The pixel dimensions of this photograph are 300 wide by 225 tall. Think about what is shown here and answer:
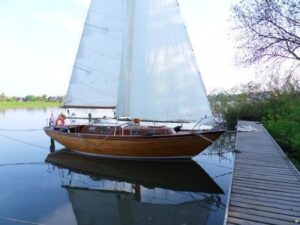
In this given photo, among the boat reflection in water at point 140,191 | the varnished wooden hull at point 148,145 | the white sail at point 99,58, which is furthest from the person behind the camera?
the white sail at point 99,58

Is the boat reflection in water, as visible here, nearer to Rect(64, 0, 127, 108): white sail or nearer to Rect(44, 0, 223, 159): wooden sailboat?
Rect(44, 0, 223, 159): wooden sailboat

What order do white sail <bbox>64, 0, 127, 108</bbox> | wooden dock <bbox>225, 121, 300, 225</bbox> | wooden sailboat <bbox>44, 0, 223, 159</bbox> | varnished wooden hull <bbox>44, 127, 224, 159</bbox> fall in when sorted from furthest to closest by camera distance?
white sail <bbox>64, 0, 127, 108</bbox> < wooden sailboat <bbox>44, 0, 223, 159</bbox> < varnished wooden hull <bbox>44, 127, 224, 159</bbox> < wooden dock <bbox>225, 121, 300, 225</bbox>

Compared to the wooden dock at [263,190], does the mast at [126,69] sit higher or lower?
higher

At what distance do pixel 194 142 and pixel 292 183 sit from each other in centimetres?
546

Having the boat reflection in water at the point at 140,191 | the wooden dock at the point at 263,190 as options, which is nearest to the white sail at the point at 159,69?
the boat reflection in water at the point at 140,191

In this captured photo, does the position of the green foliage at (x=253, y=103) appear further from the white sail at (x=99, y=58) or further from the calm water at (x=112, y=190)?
the white sail at (x=99, y=58)

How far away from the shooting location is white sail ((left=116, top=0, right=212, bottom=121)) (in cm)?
1192

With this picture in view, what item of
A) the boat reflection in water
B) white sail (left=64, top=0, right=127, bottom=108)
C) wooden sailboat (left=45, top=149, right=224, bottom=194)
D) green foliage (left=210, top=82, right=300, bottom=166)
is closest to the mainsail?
white sail (left=64, top=0, right=127, bottom=108)

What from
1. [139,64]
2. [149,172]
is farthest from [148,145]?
[139,64]

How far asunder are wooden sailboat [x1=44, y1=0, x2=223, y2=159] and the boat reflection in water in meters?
0.80

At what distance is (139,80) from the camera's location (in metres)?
12.7

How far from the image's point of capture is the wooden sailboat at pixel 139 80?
39.3ft

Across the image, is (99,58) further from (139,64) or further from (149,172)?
(149,172)

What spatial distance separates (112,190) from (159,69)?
542 centimetres
